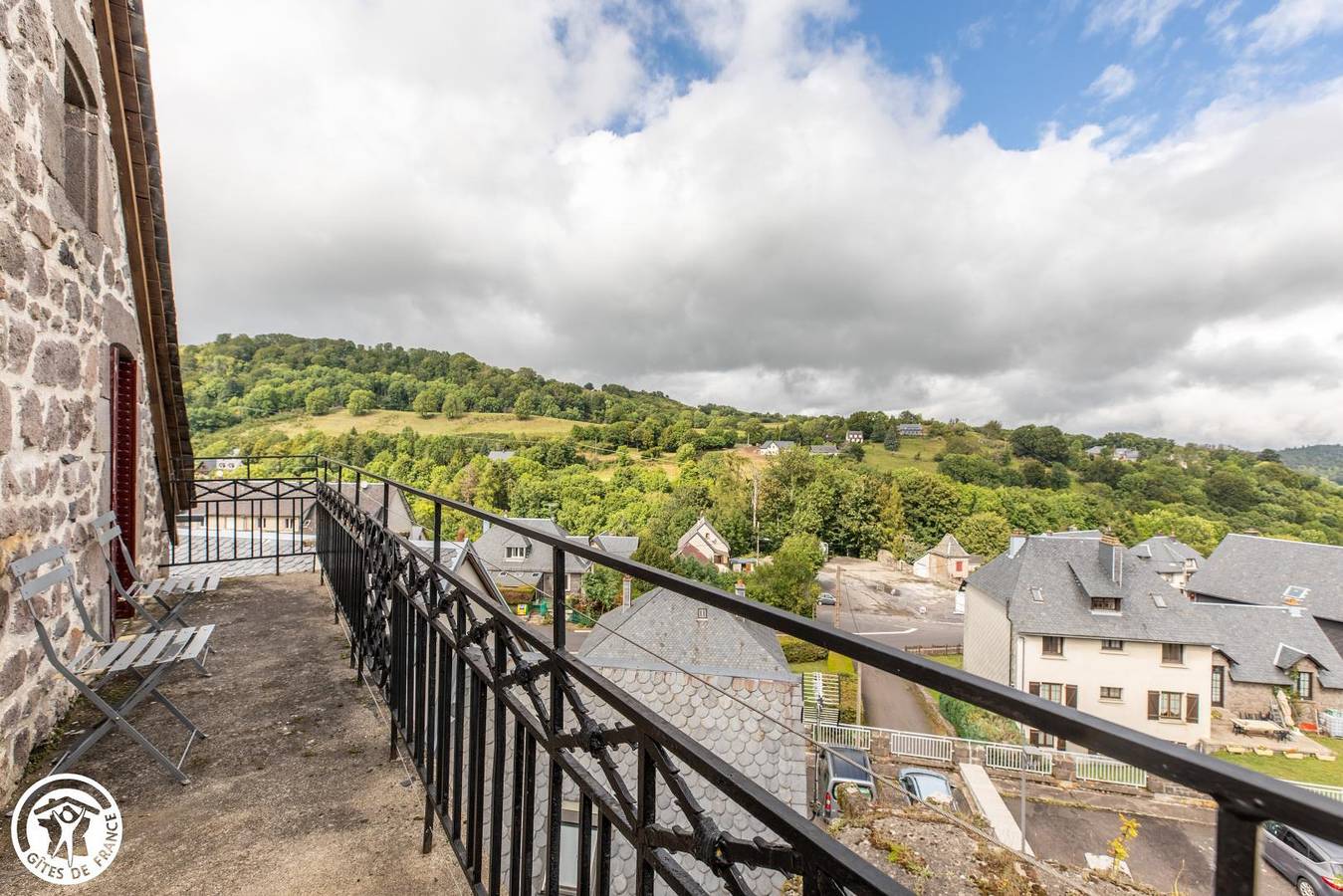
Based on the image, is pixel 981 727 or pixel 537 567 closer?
pixel 981 727

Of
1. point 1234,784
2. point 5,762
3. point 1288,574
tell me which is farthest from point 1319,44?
point 5,762

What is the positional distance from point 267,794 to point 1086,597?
1828 cm

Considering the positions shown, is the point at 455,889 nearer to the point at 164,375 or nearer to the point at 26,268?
the point at 26,268

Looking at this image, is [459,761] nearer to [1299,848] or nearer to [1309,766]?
[1299,848]

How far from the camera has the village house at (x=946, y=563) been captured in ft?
129

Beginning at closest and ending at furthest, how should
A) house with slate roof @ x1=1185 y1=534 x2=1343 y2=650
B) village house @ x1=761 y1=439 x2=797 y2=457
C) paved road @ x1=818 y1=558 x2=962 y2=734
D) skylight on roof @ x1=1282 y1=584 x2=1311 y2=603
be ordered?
house with slate roof @ x1=1185 y1=534 x2=1343 y2=650, skylight on roof @ x1=1282 y1=584 x2=1311 y2=603, paved road @ x1=818 y1=558 x2=962 y2=734, village house @ x1=761 y1=439 x2=797 y2=457

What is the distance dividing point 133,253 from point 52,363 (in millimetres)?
1934

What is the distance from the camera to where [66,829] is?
6.08ft

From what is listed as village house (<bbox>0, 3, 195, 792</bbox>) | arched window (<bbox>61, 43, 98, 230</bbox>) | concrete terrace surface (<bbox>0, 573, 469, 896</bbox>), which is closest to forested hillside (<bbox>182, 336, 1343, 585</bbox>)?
village house (<bbox>0, 3, 195, 792</bbox>)

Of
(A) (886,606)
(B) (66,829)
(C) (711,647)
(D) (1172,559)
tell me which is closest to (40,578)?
(B) (66,829)

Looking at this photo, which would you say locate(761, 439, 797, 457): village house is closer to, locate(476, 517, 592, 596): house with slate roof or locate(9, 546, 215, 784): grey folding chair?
locate(476, 517, 592, 596): house with slate roof

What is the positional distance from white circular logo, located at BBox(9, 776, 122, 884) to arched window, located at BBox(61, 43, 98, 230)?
2.69m

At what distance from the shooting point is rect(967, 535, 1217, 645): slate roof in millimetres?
13883

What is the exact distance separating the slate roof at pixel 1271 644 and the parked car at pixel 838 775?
2362 cm
